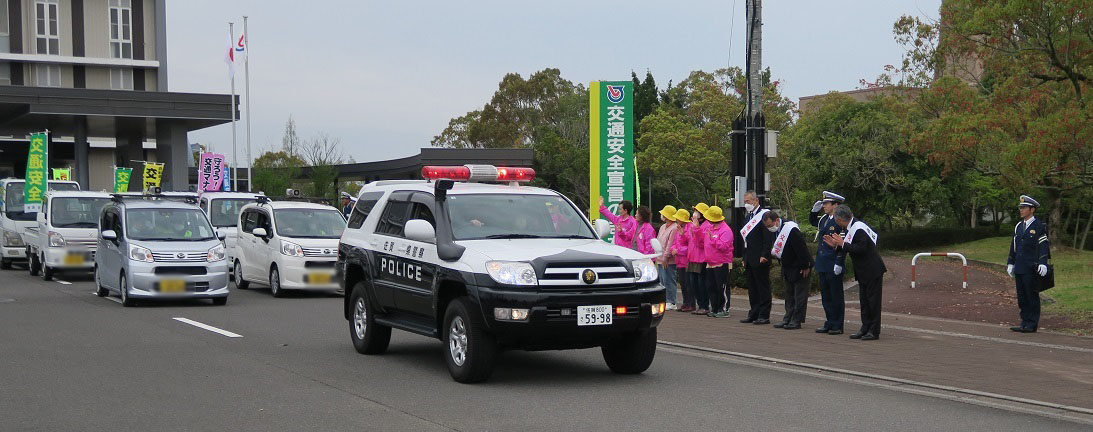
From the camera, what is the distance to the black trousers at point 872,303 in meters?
13.5

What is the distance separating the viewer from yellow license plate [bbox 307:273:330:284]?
19906 millimetres

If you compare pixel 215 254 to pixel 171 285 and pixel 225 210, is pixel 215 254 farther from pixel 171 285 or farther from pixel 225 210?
pixel 225 210

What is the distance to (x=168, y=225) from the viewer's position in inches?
735

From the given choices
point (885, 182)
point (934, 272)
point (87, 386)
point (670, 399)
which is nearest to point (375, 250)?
point (87, 386)

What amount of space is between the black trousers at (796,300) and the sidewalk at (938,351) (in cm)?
27

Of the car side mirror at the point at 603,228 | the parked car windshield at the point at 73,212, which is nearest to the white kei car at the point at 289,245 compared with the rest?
the parked car windshield at the point at 73,212

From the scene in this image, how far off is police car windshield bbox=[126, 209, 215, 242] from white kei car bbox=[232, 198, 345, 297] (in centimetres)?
168

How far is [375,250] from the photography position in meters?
11.5

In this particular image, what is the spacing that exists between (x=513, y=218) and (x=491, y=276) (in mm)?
1347

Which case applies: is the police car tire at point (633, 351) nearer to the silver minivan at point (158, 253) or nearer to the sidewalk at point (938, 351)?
the sidewalk at point (938, 351)

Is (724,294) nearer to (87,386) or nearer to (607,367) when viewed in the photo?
(607,367)

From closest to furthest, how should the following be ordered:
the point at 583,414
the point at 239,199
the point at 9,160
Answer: the point at 583,414, the point at 239,199, the point at 9,160

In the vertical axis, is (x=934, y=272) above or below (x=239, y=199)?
below

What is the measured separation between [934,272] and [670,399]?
23.2m
